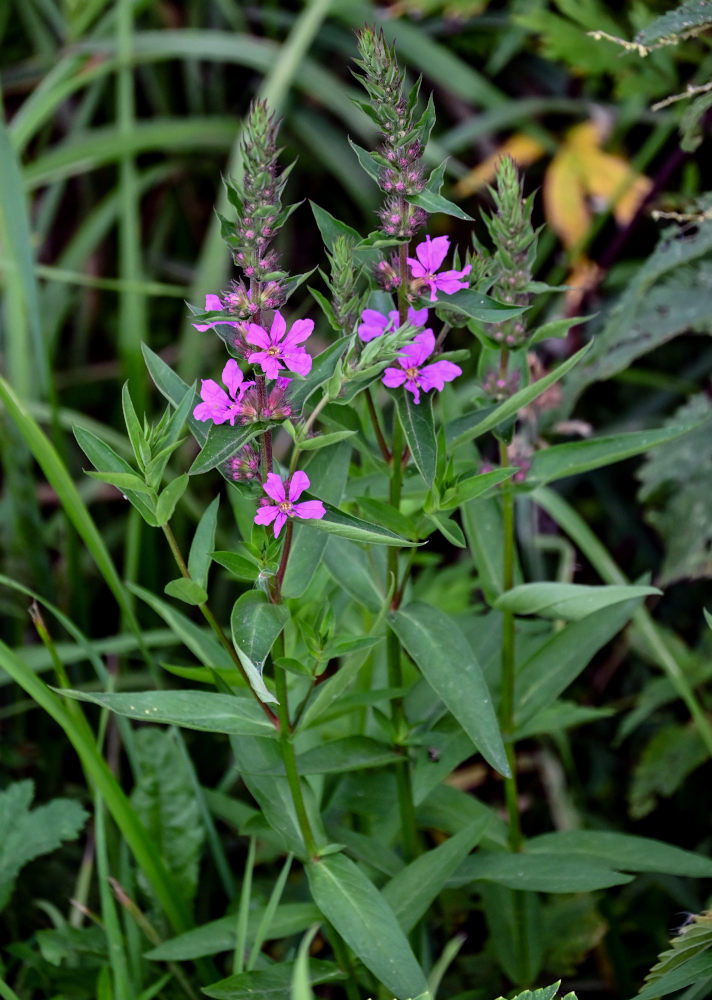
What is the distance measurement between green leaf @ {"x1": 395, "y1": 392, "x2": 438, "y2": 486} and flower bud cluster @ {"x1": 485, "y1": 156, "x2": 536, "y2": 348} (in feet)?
0.60

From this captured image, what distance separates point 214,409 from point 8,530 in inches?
53.9

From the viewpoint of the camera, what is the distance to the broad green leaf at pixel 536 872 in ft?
4.27

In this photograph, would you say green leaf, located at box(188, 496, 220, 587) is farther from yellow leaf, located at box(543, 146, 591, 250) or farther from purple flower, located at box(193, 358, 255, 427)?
yellow leaf, located at box(543, 146, 591, 250)

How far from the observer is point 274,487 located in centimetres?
102

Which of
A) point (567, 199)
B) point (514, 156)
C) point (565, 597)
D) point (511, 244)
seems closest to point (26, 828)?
point (565, 597)

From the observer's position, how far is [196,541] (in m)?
1.22

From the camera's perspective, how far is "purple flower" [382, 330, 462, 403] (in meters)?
1.11

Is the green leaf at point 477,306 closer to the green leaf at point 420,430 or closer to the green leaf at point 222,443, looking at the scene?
the green leaf at point 420,430

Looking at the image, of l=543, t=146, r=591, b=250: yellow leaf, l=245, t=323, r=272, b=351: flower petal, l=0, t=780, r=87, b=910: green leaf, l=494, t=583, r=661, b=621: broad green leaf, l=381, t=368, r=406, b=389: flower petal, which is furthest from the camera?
l=543, t=146, r=591, b=250: yellow leaf

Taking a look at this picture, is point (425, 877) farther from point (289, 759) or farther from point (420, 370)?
point (420, 370)

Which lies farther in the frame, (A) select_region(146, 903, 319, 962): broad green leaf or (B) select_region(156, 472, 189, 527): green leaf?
(A) select_region(146, 903, 319, 962): broad green leaf

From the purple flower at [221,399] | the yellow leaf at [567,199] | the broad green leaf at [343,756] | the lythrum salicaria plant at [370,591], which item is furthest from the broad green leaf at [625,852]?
the yellow leaf at [567,199]

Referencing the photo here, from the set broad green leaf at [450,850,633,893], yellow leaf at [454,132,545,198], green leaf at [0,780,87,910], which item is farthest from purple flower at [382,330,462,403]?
yellow leaf at [454,132,545,198]

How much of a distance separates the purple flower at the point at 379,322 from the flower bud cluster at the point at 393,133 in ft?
0.28
